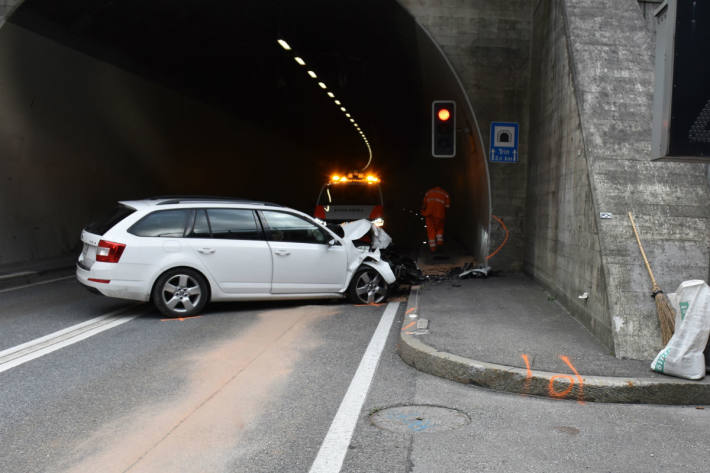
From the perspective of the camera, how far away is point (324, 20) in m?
15.6

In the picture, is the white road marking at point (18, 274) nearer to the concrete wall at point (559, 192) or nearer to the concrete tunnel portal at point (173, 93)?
the concrete tunnel portal at point (173, 93)

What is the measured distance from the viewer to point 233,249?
8625mm

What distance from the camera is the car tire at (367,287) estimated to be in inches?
374

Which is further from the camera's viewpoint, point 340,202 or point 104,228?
point 340,202

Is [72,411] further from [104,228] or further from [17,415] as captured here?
[104,228]

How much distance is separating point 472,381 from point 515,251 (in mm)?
6538

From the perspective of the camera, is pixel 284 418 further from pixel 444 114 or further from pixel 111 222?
pixel 444 114

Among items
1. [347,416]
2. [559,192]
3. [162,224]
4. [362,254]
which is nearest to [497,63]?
[559,192]

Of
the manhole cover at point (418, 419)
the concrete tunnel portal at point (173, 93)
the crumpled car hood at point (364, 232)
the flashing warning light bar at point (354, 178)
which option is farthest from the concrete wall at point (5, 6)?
the manhole cover at point (418, 419)

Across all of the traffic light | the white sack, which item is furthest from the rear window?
the white sack

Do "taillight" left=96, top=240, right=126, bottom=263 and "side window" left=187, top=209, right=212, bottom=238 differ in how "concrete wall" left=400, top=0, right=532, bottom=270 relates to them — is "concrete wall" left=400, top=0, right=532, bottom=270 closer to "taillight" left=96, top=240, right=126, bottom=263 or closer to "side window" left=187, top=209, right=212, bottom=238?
"side window" left=187, top=209, right=212, bottom=238

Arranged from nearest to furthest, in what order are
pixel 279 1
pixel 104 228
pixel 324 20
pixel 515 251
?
pixel 104 228 < pixel 515 251 < pixel 279 1 < pixel 324 20

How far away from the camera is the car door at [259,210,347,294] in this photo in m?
8.93

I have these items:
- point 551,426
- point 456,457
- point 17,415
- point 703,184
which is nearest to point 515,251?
point 703,184
